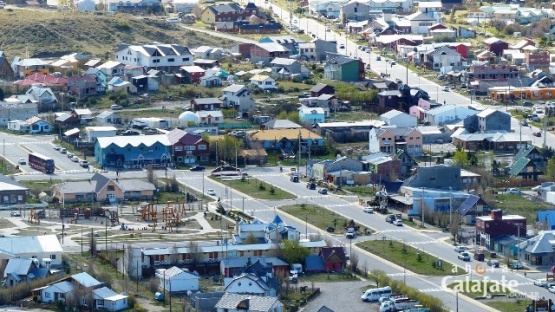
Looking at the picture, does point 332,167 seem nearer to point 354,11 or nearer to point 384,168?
point 384,168

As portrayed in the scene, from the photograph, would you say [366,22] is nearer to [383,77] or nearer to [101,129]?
[383,77]

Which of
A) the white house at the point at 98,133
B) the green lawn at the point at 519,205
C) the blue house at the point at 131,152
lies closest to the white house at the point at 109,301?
the green lawn at the point at 519,205

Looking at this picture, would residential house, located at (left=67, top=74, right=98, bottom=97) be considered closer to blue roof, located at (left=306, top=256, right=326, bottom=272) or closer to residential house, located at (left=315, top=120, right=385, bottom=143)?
residential house, located at (left=315, top=120, right=385, bottom=143)

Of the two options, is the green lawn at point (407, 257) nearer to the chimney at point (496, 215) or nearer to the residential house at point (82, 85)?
the chimney at point (496, 215)

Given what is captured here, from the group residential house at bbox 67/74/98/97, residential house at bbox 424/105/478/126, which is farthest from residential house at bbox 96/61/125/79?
residential house at bbox 424/105/478/126

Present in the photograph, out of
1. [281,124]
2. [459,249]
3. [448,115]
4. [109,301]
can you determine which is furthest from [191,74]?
[109,301]

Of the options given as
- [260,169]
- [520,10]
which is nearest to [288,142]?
[260,169]
